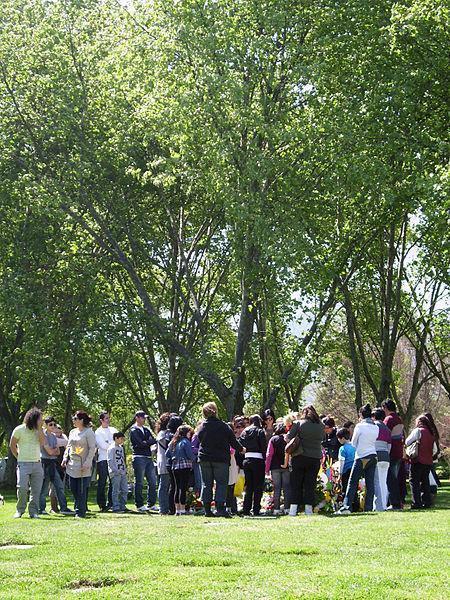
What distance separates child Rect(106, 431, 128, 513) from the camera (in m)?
19.5

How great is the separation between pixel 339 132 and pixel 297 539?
52.0 feet

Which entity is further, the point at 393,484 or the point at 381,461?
the point at 393,484

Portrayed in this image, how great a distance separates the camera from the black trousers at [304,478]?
1691 centimetres

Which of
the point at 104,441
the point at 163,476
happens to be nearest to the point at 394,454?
the point at 163,476

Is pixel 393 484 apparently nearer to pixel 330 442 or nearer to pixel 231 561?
pixel 330 442

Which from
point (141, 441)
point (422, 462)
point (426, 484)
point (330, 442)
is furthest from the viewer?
point (330, 442)

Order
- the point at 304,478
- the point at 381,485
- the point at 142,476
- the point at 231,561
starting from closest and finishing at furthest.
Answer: the point at 231,561
the point at 304,478
the point at 381,485
the point at 142,476

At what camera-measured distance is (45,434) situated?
60.8 ft

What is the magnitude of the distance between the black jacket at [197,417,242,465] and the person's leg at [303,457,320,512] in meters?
1.22

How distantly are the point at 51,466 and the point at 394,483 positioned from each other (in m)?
6.51

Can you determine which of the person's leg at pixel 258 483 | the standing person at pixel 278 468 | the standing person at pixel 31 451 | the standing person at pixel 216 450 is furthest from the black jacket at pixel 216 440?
the standing person at pixel 31 451

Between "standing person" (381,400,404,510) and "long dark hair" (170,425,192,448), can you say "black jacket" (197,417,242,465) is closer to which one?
"long dark hair" (170,425,192,448)

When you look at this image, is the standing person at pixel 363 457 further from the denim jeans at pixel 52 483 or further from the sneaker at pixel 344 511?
the denim jeans at pixel 52 483

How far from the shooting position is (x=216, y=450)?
16984 mm
